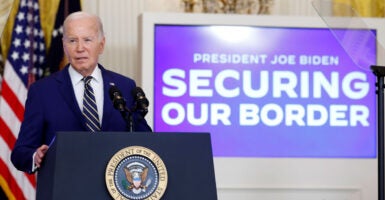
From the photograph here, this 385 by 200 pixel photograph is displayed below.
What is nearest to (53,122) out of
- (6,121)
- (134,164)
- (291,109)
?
(134,164)

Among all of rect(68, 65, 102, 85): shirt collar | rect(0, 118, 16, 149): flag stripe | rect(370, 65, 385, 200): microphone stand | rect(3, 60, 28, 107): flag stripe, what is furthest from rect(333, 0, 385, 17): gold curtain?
rect(68, 65, 102, 85): shirt collar

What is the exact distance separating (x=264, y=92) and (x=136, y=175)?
2789 millimetres

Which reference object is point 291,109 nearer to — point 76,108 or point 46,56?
point 46,56

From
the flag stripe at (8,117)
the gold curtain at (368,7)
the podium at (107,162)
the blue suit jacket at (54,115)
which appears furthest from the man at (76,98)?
the gold curtain at (368,7)

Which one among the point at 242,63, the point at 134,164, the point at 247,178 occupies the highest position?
the point at 242,63

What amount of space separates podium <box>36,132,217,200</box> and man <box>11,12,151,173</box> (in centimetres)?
40

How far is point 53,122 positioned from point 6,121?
6.76 feet

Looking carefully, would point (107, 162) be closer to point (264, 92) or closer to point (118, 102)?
point (118, 102)

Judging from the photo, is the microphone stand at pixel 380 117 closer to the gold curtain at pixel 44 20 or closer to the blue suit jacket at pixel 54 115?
Result: the blue suit jacket at pixel 54 115

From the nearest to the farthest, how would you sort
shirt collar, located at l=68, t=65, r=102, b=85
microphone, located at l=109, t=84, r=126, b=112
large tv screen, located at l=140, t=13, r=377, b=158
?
microphone, located at l=109, t=84, r=126, b=112 < shirt collar, located at l=68, t=65, r=102, b=85 < large tv screen, located at l=140, t=13, r=377, b=158

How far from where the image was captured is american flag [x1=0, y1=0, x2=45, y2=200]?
17.5ft

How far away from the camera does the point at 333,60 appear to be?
5629 mm

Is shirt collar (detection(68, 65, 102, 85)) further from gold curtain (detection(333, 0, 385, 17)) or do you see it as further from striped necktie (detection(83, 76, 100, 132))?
gold curtain (detection(333, 0, 385, 17))

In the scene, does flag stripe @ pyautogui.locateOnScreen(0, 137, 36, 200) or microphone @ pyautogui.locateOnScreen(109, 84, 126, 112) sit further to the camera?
flag stripe @ pyautogui.locateOnScreen(0, 137, 36, 200)
